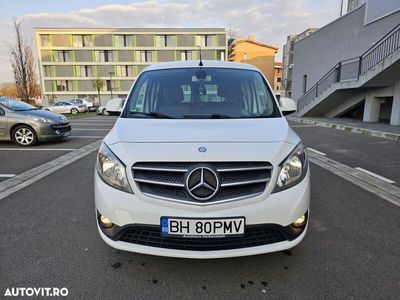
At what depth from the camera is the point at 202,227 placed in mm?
2037

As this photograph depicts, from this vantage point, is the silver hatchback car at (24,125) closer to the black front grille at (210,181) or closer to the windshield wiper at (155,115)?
the windshield wiper at (155,115)

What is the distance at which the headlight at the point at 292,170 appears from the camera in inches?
84.9

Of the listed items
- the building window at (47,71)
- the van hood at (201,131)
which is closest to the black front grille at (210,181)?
the van hood at (201,131)

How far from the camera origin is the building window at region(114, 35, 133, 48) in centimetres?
5117

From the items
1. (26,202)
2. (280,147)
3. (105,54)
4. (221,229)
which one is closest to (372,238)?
(280,147)

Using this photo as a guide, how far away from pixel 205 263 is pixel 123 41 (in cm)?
5514

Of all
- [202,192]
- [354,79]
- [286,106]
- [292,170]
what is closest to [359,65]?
[354,79]

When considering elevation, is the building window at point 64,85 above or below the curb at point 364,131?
above

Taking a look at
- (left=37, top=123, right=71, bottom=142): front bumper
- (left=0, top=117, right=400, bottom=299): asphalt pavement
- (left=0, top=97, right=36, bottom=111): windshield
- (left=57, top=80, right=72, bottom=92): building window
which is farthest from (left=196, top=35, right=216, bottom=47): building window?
(left=0, top=117, right=400, bottom=299): asphalt pavement

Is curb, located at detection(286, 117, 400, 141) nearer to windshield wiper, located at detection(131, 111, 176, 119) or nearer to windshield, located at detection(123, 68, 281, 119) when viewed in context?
windshield, located at detection(123, 68, 281, 119)

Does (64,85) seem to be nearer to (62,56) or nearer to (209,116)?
(62,56)

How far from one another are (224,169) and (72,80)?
57.4 m

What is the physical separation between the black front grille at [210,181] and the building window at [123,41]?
54.5 meters

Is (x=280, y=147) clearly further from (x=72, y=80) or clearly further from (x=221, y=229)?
(x=72, y=80)
